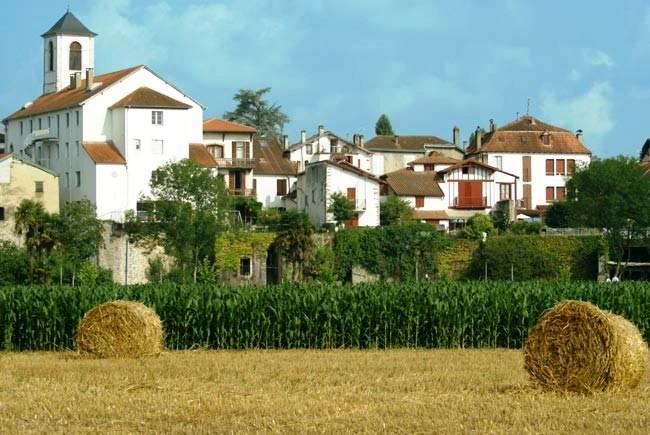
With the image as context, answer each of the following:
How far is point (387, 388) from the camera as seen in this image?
25625mm

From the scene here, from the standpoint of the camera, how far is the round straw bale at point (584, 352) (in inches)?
957

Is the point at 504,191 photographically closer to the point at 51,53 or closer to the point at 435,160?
the point at 435,160

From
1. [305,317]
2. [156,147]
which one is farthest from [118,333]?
[156,147]

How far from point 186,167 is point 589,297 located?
4226 cm

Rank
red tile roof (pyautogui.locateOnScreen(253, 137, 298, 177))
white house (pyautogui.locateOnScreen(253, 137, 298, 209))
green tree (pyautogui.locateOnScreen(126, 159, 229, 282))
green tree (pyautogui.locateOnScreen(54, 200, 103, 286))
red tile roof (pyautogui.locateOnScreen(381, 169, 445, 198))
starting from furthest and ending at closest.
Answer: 1. red tile roof (pyautogui.locateOnScreen(253, 137, 298, 177))
2. white house (pyautogui.locateOnScreen(253, 137, 298, 209))
3. red tile roof (pyautogui.locateOnScreen(381, 169, 445, 198))
4. green tree (pyautogui.locateOnScreen(126, 159, 229, 282))
5. green tree (pyautogui.locateOnScreen(54, 200, 103, 286))

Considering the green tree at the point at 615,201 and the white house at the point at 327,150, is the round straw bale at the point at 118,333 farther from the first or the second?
the white house at the point at 327,150

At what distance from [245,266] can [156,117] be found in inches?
455

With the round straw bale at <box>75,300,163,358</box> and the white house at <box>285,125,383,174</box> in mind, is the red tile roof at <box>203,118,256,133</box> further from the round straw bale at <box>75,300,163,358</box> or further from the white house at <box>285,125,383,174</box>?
the round straw bale at <box>75,300,163,358</box>

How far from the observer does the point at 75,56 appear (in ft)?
322

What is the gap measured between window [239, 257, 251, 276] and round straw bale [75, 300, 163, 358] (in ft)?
161

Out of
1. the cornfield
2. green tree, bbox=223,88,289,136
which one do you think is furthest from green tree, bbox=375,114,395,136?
the cornfield

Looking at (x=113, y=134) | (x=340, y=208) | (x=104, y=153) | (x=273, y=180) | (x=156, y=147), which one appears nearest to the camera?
(x=104, y=153)

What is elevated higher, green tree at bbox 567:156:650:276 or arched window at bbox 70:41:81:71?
arched window at bbox 70:41:81:71

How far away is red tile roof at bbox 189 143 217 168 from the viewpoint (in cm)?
8838
